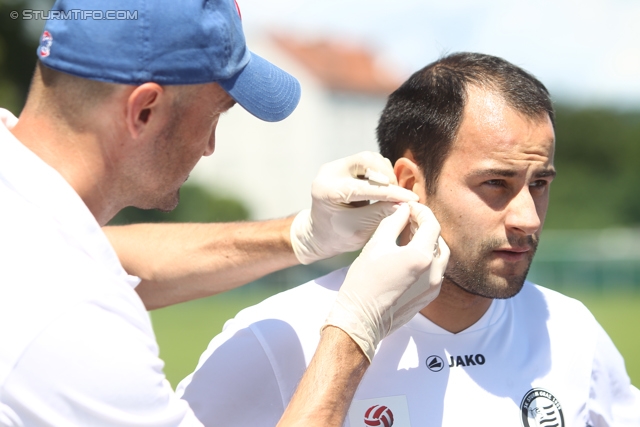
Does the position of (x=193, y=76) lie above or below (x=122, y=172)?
above

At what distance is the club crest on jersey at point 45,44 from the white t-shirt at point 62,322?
296 millimetres

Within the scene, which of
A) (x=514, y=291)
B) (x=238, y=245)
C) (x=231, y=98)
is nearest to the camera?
(x=231, y=98)

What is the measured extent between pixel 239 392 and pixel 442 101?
1.48 meters

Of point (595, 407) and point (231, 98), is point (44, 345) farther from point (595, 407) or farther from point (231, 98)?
point (595, 407)

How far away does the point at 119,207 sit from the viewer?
2668mm

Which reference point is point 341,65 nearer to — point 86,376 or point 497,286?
point 497,286

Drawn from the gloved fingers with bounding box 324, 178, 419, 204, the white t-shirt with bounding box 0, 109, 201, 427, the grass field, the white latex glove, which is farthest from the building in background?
the white t-shirt with bounding box 0, 109, 201, 427

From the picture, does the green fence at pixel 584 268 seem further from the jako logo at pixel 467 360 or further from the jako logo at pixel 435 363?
the jako logo at pixel 435 363

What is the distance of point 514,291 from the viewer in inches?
128

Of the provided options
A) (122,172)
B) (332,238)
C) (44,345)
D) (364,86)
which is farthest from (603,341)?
(364,86)

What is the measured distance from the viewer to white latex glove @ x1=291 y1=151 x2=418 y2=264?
3158 mm

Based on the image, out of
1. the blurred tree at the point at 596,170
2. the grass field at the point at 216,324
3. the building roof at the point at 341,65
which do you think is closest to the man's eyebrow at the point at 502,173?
the grass field at the point at 216,324

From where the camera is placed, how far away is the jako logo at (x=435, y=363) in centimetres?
317

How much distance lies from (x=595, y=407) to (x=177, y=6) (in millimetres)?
2267
